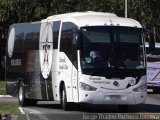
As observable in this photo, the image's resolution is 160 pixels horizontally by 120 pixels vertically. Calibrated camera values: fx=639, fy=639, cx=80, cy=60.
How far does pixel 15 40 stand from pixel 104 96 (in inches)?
291

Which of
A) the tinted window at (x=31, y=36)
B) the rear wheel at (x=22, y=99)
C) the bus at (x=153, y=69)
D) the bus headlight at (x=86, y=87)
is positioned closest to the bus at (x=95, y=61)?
the bus headlight at (x=86, y=87)

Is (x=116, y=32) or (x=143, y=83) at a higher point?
(x=116, y=32)

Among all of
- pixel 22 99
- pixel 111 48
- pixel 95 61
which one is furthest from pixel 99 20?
pixel 22 99

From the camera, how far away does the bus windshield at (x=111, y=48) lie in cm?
2095

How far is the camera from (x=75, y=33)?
2116cm

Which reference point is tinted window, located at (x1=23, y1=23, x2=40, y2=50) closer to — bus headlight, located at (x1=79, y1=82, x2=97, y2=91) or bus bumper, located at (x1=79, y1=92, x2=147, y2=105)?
bus headlight, located at (x1=79, y1=82, x2=97, y2=91)

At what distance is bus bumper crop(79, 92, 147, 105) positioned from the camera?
67.9 ft

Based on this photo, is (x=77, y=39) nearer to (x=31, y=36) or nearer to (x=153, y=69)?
(x=31, y=36)

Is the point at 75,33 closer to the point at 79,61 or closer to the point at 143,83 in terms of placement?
the point at 79,61

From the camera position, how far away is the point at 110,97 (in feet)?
68.4

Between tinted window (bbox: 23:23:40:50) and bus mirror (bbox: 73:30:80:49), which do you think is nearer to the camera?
bus mirror (bbox: 73:30:80:49)

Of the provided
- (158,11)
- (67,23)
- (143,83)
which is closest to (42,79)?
(67,23)

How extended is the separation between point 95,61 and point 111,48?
71cm

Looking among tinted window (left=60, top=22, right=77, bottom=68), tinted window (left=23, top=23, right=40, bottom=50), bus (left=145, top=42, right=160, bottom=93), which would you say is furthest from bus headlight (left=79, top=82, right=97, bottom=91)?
bus (left=145, top=42, right=160, bottom=93)
